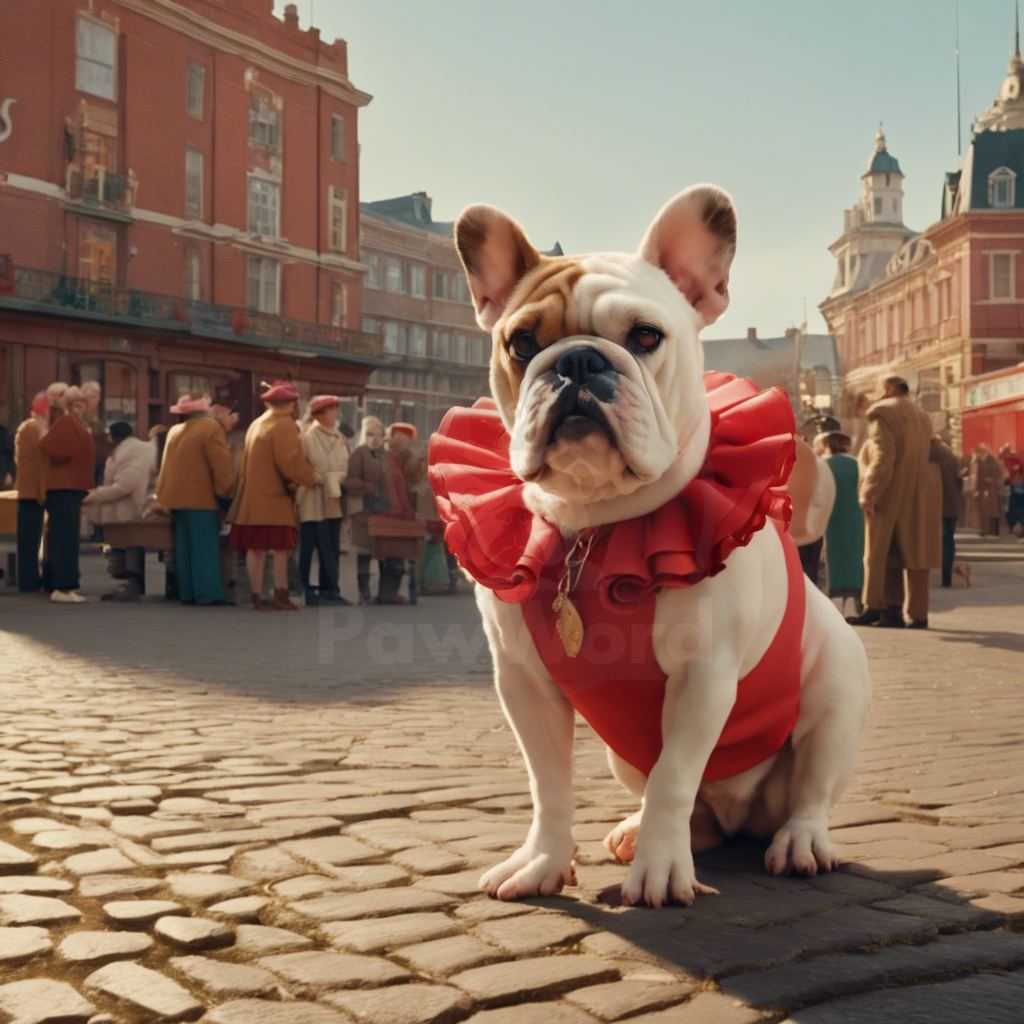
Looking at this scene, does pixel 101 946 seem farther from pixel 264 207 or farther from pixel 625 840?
pixel 264 207

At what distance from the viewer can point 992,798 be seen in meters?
4.23

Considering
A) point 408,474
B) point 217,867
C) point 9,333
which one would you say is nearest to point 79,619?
point 408,474

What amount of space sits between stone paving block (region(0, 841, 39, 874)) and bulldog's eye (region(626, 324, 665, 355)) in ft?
6.50

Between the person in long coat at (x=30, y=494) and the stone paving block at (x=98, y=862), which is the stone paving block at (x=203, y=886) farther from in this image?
the person in long coat at (x=30, y=494)

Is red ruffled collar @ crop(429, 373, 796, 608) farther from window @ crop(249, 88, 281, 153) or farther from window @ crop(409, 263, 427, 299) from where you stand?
window @ crop(409, 263, 427, 299)

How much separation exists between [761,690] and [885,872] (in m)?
0.60

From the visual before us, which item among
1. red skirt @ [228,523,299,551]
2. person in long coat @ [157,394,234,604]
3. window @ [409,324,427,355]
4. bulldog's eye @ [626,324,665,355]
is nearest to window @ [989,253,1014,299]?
window @ [409,324,427,355]

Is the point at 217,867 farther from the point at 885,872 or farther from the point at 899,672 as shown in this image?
the point at 899,672

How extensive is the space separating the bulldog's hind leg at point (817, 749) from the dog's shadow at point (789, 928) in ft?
0.22

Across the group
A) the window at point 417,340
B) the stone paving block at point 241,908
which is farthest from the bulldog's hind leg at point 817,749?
the window at point 417,340

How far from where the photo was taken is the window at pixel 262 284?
40531mm

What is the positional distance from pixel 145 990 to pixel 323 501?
10395 mm

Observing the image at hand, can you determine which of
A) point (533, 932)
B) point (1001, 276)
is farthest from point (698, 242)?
point (1001, 276)

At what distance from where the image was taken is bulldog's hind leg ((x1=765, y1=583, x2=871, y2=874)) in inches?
128
